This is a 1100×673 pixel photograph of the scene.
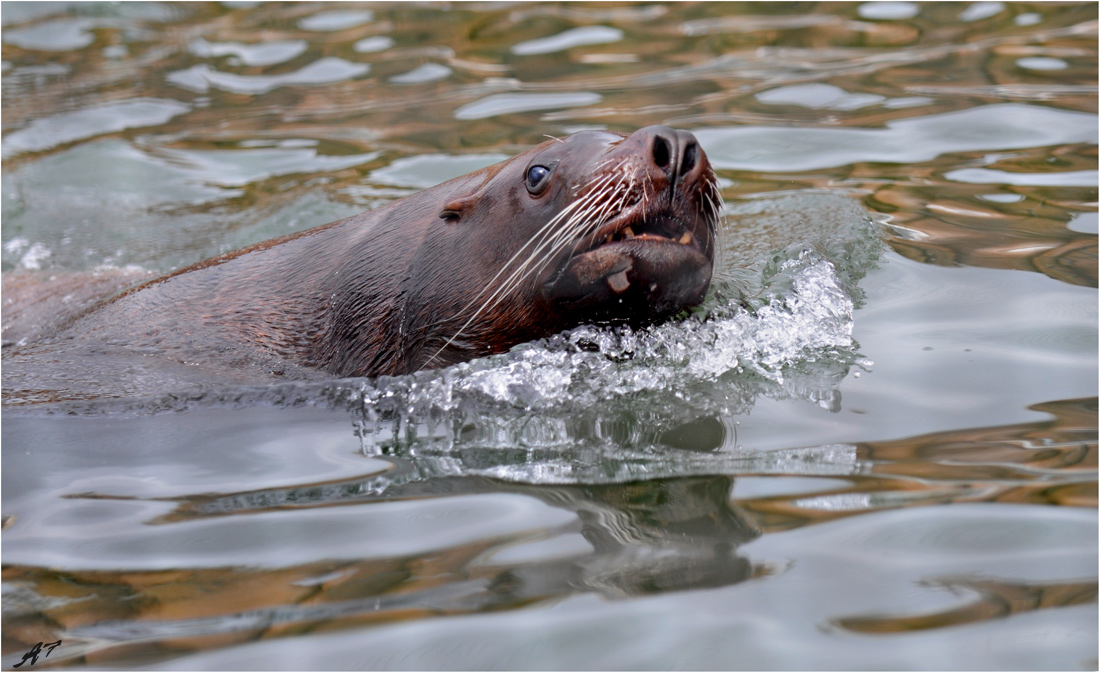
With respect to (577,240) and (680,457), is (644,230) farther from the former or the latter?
(680,457)

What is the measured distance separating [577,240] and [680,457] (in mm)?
815

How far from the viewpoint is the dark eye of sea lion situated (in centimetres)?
387

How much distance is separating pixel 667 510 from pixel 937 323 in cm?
198

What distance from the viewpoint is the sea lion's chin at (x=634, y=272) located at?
359 centimetres

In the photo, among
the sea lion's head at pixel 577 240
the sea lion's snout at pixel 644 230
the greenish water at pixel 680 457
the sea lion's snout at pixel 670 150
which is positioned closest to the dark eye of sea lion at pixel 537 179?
the sea lion's head at pixel 577 240

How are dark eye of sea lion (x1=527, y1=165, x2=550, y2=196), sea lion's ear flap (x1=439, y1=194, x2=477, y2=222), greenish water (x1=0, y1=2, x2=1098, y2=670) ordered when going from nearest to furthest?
greenish water (x1=0, y1=2, x2=1098, y2=670)
dark eye of sea lion (x1=527, y1=165, x2=550, y2=196)
sea lion's ear flap (x1=439, y1=194, x2=477, y2=222)

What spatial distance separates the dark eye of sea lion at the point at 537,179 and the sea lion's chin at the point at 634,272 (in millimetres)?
318

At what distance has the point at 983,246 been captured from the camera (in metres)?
5.31
